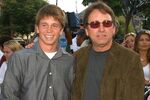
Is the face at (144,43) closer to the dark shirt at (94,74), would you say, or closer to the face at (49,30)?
the dark shirt at (94,74)

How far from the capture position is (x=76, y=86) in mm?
3979

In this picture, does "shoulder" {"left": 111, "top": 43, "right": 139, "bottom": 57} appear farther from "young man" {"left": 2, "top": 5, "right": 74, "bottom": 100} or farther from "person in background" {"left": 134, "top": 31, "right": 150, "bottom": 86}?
"person in background" {"left": 134, "top": 31, "right": 150, "bottom": 86}

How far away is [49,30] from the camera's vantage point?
381 centimetres

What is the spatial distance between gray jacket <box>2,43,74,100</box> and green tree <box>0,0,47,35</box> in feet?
147

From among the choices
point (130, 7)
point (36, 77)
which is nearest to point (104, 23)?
point (36, 77)

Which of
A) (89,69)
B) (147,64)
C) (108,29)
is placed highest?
(108,29)

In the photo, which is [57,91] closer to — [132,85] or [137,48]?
[132,85]

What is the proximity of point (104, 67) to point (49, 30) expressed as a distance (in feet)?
1.96

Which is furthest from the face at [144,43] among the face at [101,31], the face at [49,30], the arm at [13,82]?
the arm at [13,82]

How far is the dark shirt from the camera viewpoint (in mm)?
3889

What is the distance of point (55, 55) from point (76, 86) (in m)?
0.34

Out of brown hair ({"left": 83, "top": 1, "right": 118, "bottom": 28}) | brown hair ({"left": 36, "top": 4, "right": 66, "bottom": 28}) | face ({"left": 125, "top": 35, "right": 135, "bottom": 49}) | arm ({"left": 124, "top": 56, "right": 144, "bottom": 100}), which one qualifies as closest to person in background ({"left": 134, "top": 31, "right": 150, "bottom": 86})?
face ({"left": 125, "top": 35, "right": 135, "bottom": 49})

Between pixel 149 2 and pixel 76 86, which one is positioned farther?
pixel 149 2

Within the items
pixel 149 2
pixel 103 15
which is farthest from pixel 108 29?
pixel 149 2
